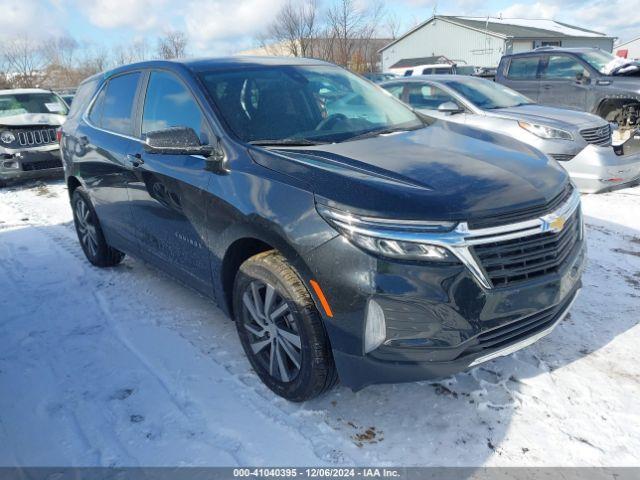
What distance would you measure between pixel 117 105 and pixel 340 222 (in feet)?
9.10

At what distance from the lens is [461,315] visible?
2.15 meters

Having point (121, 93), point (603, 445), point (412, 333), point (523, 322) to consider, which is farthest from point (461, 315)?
point (121, 93)

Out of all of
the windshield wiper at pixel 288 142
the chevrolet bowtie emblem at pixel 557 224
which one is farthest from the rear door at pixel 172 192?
the chevrolet bowtie emblem at pixel 557 224

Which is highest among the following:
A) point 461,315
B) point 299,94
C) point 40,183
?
point 299,94

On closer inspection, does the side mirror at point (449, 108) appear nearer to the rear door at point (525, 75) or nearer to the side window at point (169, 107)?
the rear door at point (525, 75)

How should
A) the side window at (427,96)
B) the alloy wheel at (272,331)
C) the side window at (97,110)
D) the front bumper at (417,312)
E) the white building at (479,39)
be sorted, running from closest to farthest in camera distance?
the front bumper at (417,312) < the alloy wheel at (272,331) < the side window at (97,110) < the side window at (427,96) < the white building at (479,39)

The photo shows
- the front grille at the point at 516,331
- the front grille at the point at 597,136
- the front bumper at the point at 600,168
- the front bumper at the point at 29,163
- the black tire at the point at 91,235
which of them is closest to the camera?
the front grille at the point at 516,331

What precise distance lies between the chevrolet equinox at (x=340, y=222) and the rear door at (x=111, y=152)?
0.09 metres

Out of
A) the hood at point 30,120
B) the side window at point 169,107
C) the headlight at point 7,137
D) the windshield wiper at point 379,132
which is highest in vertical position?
→ the side window at point 169,107

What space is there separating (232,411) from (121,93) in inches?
109

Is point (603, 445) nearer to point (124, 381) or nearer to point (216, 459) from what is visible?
point (216, 459)

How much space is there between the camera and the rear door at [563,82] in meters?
9.20

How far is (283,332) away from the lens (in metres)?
2.63

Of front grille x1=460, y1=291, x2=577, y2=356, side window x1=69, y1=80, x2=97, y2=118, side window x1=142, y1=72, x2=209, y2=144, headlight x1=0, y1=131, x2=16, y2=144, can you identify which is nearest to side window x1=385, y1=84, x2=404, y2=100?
side window x1=69, y1=80, x2=97, y2=118
